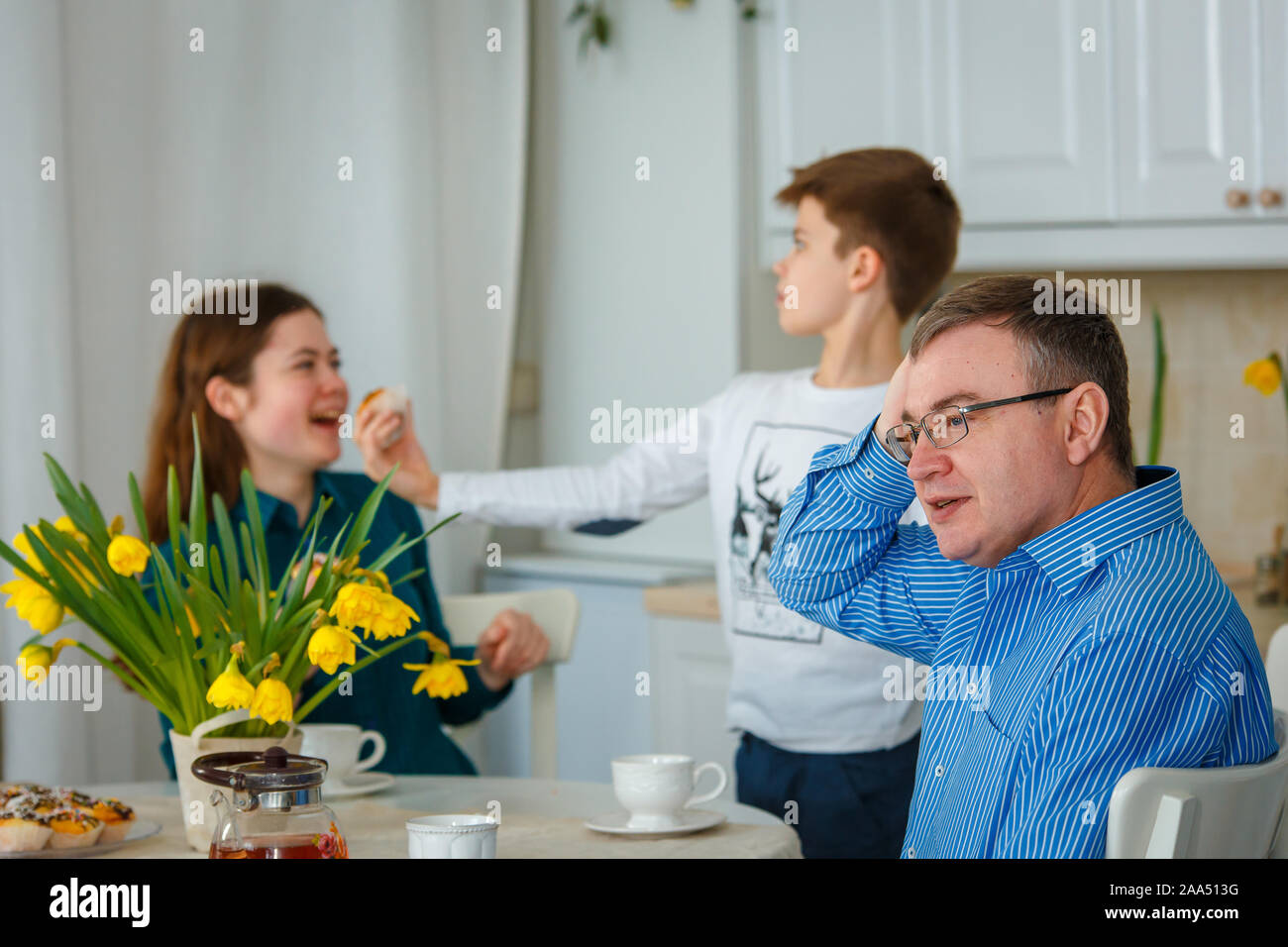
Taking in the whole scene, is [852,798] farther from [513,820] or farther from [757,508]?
[513,820]

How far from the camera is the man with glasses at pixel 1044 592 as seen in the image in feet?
3.09

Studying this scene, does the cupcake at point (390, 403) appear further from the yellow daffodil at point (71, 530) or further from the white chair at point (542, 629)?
the yellow daffodil at point (71, 530)

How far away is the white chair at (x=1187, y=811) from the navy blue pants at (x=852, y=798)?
32.9 inches

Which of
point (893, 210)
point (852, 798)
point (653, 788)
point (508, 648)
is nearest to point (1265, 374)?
point (893, 210)

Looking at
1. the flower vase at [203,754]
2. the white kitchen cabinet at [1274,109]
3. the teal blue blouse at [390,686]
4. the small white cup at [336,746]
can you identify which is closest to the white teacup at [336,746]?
the small white cup at [336,746]

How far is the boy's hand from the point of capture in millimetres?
1137

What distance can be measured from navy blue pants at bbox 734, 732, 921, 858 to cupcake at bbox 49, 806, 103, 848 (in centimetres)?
82

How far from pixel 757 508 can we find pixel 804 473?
0.08m

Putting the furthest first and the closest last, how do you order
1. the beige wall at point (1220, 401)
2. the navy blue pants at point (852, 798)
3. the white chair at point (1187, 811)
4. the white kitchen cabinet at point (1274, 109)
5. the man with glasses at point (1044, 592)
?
the beige wall at point (1220, 401) < the white kitchen cabinet at point (1274, 109) < the navy blue pants at point (852, 798) < the man with glasses at point (1044, 592) < the white chair at point (1187, 811)

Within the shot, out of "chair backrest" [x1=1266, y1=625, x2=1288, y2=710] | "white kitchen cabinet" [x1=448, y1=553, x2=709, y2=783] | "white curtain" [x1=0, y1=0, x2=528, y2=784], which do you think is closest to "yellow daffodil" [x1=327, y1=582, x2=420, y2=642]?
"chair backrest" [x1=1266, y1=625, x2=1288, y2=710]
